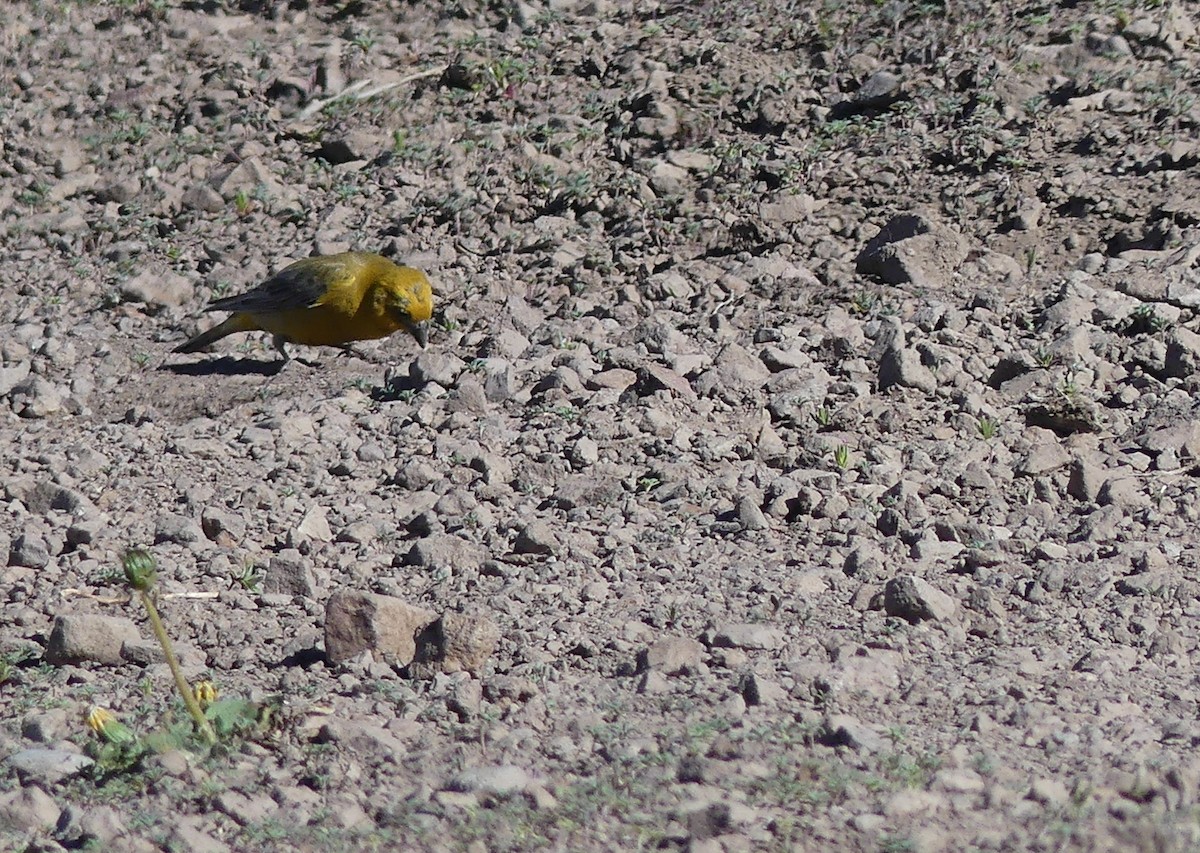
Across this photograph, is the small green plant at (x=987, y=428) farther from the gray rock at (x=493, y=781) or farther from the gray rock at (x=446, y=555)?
the gray rock at (x=493, y=781)

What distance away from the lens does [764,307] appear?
6.76 meters

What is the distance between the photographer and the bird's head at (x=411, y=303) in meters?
7.15

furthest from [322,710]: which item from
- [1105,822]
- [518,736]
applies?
[1105,822]

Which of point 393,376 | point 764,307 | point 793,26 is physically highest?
point 793,26

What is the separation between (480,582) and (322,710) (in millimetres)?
932

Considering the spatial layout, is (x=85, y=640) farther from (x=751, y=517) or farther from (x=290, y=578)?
(x=751, y=517)

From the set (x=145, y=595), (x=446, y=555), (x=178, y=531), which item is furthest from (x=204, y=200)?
(x=145, y=595)

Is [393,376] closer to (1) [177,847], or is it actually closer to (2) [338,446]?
(2) [338,446]

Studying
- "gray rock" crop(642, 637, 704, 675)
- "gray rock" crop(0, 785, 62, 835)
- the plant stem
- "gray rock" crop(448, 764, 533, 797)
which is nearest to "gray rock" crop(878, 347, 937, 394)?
"gray rock" crop(642, 637, 704, 675)

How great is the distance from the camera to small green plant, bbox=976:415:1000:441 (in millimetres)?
5598

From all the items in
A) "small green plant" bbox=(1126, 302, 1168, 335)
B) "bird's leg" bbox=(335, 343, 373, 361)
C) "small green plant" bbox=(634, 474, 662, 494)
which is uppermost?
"small green plant" bbox=(1126, 302, 1168, 335)

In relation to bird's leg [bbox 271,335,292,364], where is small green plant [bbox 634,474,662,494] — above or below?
above

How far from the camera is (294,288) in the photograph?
7484 mm

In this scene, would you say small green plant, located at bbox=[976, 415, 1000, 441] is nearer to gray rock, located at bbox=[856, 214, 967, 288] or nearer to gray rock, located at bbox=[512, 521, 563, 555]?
gray rock, located at bbox=[856, 214, 967, 288]
